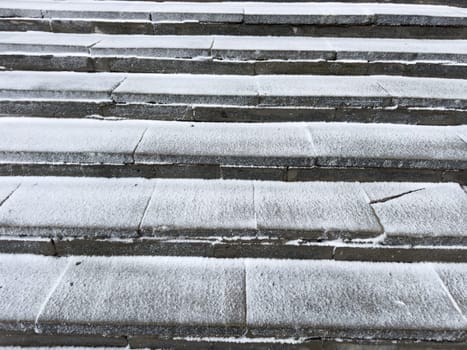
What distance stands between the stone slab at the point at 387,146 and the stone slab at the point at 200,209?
1.91 feet

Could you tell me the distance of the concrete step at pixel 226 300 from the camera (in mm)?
1476

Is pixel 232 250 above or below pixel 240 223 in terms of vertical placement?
below

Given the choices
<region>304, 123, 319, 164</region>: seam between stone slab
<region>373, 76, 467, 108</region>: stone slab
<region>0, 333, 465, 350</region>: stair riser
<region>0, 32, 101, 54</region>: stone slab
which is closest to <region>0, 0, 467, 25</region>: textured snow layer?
<region>0, 32, 101, 54</region>: stone slab

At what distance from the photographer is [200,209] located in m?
1.82

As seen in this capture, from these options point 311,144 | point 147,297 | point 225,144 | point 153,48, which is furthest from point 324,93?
point 147,297

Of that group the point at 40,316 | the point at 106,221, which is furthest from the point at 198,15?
the point at 40,316

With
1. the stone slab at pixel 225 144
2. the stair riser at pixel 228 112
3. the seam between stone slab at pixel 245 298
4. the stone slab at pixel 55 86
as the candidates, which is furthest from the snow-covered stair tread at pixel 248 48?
the seam between stone slab at pixel 245 298

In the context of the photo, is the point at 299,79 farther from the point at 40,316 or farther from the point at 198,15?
the point at 40,316

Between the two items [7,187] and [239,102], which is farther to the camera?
[239,102]

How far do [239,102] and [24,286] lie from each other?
67.1 inches

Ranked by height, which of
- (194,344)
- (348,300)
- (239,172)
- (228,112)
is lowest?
(194,344)

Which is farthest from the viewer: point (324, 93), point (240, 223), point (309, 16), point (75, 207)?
point (309, 16)

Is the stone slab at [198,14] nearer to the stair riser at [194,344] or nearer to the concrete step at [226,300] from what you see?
the concrete step at [226,300]

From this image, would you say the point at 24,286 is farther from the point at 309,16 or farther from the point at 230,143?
the point at 309,16
